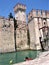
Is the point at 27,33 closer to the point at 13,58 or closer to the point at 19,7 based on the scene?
the point at 19,7

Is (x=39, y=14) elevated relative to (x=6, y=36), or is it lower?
elevated

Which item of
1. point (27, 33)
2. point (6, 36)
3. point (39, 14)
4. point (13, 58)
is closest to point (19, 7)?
point (39, 14)

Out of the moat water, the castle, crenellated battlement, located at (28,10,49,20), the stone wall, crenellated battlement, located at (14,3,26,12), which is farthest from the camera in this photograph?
crenellated battlement, located at (14,3,26,12)

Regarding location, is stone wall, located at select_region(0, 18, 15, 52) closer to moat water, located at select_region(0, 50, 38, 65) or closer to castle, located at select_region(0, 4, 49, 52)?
castle, located at select_region(0, 4, 49, 52)

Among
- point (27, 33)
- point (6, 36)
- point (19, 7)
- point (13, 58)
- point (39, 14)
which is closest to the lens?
point (13, 58)

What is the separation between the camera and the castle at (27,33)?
896 inches

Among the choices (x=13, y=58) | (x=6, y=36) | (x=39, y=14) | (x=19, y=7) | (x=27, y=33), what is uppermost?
(x=19, y=7)

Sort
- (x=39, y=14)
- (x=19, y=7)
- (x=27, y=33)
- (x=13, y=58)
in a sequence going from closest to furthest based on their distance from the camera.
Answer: (x=13, y=58) → (x=39, y=14) → (x=27, y=33) → (x=19, y=7)

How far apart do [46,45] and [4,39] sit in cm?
635

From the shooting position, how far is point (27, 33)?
26375mm

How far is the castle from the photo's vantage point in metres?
22.8

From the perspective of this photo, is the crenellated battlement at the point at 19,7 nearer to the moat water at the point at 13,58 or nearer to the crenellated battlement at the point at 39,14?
the crenellated battlement at the point at 39,14

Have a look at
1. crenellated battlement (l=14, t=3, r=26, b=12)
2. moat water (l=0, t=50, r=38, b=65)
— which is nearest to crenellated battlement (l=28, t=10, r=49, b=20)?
crenellated battlement (l=14, t=3, r=26, b=12)

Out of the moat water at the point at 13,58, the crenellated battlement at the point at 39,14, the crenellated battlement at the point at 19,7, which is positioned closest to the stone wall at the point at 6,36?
the crenellated battlement at the point at 39,14
